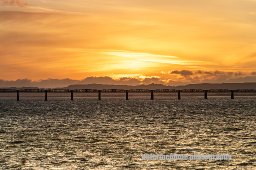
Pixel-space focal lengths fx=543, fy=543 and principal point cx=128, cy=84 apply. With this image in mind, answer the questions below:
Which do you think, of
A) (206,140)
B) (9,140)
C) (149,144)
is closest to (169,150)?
(149,144)

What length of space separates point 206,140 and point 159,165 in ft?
52.7

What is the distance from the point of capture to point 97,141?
5094 centimetres

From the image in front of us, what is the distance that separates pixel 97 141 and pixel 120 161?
13.5 meters

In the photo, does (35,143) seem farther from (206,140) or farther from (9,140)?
(206,140)

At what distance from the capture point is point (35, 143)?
49.4 m

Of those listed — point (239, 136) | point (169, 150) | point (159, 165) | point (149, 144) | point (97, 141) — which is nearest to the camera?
point (159, 165)

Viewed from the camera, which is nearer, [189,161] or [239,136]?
[189,161]

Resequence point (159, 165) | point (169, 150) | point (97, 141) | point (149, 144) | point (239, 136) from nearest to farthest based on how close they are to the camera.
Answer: point (159, 165) < point (169, 150) < point (149, 144) < point (97, 141) < point (239, 136)

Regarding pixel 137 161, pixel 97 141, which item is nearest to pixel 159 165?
pixel 137 161

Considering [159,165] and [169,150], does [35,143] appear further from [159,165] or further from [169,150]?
[159,165]

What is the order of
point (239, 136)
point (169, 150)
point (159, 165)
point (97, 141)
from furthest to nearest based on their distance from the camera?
point (239, 136) → point (97, 141) → point (169, 150) → point (159, 165)

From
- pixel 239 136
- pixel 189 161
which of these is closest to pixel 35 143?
pixel 189 161

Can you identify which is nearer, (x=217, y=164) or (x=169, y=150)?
(x=217, y=164)

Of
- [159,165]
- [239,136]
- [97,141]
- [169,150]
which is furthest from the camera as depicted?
[239,136]
